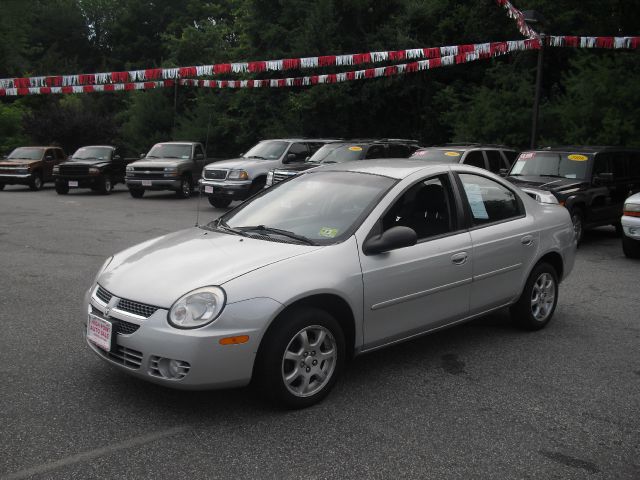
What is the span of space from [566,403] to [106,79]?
21391mm

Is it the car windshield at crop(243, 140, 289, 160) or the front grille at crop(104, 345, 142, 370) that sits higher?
the car windshield at crop(243, 140, 289, 160)

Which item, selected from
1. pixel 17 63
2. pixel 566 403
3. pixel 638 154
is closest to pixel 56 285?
pixel 566 403

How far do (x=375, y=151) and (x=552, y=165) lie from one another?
5.02 metres

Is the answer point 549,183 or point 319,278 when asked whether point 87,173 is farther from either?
point 319,278

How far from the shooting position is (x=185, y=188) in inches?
748

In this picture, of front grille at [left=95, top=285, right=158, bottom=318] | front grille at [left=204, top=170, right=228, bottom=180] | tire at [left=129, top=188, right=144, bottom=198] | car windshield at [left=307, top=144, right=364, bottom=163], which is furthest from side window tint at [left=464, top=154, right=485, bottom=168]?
tire at [left=129, top=188, right=144, bottom=198]

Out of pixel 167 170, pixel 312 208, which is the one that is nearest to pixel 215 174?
pixel 167 170

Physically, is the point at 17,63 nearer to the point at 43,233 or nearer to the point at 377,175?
the point at 43,233

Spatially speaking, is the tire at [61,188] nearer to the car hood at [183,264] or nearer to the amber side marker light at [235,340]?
the car hood at [183,264]

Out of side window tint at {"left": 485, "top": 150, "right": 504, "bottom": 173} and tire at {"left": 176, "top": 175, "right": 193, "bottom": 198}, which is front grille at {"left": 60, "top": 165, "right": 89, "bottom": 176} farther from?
side window tint at {"left": 485, "top": 150, "right": 504, "bottom": 173}

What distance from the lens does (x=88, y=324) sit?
4.11 metres

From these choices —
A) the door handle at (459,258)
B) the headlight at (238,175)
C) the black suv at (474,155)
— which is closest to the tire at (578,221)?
the black suv at (474,155)

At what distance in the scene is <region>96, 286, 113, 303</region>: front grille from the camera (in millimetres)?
3970

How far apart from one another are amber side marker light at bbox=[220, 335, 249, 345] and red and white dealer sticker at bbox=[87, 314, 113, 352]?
74 centimetres
